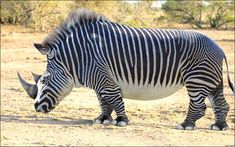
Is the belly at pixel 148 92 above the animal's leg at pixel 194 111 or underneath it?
above

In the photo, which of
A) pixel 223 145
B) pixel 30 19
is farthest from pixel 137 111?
pixel 30 19

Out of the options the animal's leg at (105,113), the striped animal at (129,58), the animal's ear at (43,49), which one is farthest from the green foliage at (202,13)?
the animal's ear at (43,49)

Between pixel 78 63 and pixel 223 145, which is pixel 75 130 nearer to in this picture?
pixel 223 145

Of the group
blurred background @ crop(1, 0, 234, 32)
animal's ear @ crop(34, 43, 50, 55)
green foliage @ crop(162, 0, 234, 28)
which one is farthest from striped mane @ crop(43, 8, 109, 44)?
green foliage @ crop(162, 0, 234, 28)

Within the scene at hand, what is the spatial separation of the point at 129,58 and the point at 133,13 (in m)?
37.0

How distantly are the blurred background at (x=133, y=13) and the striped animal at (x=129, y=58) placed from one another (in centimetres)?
2490

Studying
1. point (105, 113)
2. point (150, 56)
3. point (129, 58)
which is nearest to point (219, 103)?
point (150, 56)

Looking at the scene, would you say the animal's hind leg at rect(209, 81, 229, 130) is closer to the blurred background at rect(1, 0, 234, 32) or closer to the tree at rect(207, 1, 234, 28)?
the blurred background at rect(1, 0, 234, 32)

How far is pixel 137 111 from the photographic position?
9.19m

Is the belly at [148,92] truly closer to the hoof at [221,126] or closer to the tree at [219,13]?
the hoof at [221,126]

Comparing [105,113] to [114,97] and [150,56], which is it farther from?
[150,56]

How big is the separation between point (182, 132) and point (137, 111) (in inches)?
80.4

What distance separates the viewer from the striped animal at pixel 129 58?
16.4 ft

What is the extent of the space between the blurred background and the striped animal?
81.7 ft
